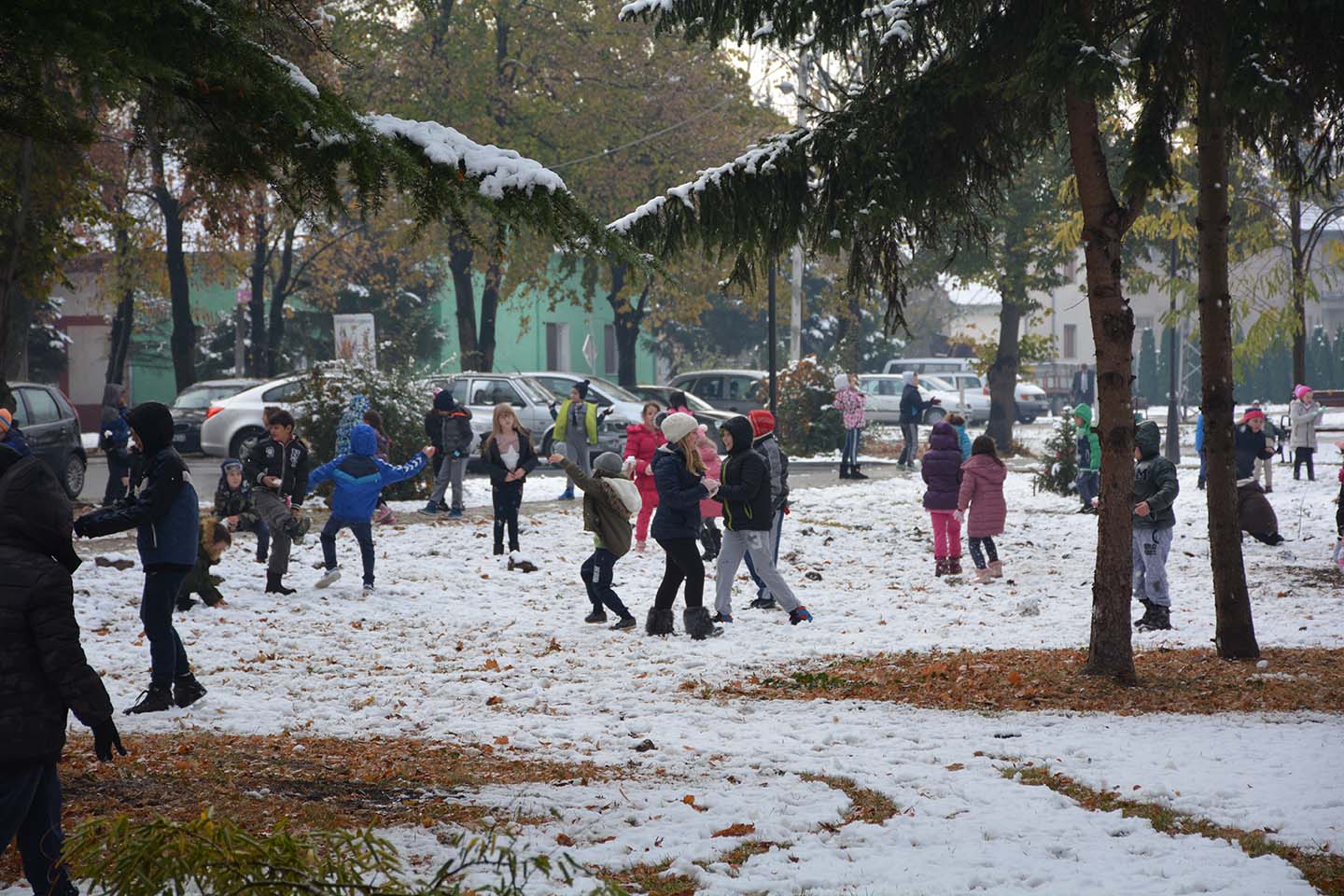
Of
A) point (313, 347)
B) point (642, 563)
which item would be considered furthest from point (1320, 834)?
point (313, 347)

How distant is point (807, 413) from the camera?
29484mm

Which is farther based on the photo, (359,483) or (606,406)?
(606,406)

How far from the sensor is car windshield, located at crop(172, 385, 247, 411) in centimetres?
2867

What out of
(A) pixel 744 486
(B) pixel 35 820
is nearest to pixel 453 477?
(A) pixel 744 486

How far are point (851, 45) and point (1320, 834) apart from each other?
5.84 m

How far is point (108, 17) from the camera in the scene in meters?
4.64

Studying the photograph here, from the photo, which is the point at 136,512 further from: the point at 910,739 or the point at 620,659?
the point at 910,739

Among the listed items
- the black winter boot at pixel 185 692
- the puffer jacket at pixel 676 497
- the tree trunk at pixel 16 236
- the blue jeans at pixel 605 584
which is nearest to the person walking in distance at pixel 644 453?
the blue jeans at pixel 605 584

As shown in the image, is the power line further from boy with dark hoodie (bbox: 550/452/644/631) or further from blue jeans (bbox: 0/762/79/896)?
blue jeans (bbox: 0/762/79/896)

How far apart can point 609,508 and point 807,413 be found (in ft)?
60.7

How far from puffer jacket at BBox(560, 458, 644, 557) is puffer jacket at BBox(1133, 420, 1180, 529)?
4033mm

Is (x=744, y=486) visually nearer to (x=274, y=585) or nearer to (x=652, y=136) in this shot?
(x=274, y=585)

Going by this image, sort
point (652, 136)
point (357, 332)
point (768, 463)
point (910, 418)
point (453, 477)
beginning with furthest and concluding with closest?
point (652, 136), point (910, 418), point (357, 332), point (453, 477), point (768, 463)

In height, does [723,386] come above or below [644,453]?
above
